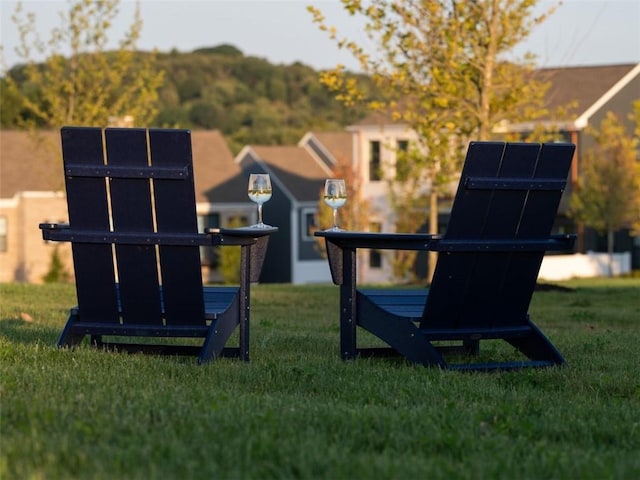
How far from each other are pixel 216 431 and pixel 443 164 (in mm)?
15728

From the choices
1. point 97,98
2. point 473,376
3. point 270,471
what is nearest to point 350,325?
point 473,376

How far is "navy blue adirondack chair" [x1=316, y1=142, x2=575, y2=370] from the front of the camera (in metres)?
7.11

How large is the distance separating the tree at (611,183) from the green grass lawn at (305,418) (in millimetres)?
30931

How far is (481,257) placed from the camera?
23.7 feet

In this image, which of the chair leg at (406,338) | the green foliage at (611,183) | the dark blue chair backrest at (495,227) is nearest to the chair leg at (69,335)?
the chair leg at (406,338)

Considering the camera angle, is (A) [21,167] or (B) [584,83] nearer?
(A) [21,167]

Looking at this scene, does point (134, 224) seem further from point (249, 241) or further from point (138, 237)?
point (249, 241)

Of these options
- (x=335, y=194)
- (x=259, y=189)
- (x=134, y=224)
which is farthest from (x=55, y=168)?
(x=134, y=224)

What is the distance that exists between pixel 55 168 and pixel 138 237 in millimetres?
33243

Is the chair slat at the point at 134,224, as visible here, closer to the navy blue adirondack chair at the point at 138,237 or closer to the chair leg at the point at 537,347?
the navy blue adirondack chair at the point at 138,237

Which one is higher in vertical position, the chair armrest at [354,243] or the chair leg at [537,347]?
the chair armrest at [354,243]

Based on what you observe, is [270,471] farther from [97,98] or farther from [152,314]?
[97,98]

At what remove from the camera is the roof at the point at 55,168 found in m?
41.5

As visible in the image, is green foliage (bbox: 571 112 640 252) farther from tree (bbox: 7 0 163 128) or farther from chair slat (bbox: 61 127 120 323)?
chair slat (bbox: 61 127 120 323)
